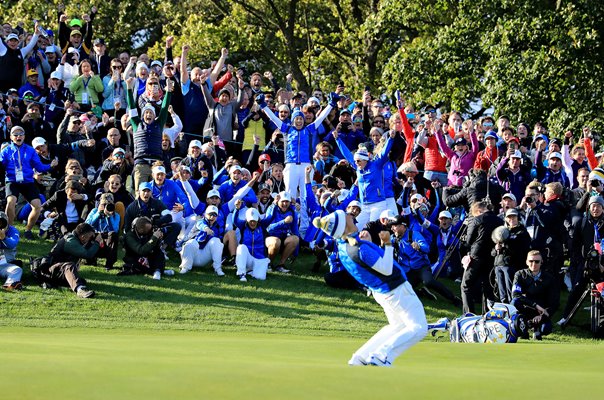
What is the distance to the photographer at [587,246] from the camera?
18219 millimetres

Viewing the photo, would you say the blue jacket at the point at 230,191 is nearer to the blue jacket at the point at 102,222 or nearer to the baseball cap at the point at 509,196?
the blue jacket at the point at 102,222

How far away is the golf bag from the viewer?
50.1ft

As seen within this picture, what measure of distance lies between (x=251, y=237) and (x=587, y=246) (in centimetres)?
593

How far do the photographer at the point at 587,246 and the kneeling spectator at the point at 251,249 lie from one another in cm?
544

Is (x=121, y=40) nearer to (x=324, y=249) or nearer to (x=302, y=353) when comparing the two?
(x=324, y=249)

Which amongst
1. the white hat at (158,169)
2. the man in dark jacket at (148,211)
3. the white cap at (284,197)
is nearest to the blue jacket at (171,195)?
the white hat at (158,169)

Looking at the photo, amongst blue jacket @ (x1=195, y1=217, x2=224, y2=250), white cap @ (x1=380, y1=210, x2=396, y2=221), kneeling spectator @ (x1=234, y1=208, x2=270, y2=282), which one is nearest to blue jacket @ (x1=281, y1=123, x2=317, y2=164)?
kneeling spectator @ (x1=234, y1=208, x2=270, y2=282)

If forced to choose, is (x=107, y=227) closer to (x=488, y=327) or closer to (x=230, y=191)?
(x=230, y=191)

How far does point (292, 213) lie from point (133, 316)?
13.4 ft

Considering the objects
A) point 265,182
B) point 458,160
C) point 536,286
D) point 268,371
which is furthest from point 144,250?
point 268,371

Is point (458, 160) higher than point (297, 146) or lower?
lower

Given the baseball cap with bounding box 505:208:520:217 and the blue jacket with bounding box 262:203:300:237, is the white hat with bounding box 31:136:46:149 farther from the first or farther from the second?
the baseball cap with bounding box 505:208:520:217

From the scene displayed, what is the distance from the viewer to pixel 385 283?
11797 millimetres

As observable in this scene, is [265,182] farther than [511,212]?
Yes
